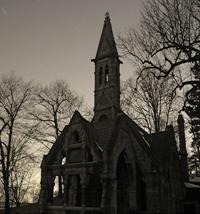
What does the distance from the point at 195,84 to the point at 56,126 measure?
2072 centimetres

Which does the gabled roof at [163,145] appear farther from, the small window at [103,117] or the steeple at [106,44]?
the steeple at [106,44]

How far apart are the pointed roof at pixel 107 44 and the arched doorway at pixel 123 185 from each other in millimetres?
17142

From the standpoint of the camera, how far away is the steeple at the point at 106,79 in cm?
3256

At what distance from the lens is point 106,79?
34.7 meters

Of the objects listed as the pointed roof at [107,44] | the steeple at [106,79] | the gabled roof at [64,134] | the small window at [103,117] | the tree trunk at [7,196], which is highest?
the pointed roof at [107,44]

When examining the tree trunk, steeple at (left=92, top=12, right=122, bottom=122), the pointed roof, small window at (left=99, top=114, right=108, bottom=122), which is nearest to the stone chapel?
the tree trunk

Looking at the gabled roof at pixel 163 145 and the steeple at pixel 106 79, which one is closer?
the gabled roof at pixel 163 145

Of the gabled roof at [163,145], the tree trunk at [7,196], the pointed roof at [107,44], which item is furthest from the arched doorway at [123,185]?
the pointed roof at [107,44]

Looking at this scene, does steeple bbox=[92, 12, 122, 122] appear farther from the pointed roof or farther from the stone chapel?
the stone chapel

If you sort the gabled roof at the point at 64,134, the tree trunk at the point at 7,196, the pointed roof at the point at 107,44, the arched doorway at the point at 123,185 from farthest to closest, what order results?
the pointed roof at the point at 107,44 → the tree trunk at the point at 7,196 → the arched doorway at the point at 123,185 → the gabled roof at the point at 64,134

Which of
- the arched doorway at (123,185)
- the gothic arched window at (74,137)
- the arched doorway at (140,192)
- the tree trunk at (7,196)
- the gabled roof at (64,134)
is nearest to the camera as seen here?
the gabled roof at (64,134)

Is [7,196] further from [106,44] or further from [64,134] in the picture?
[106,44]

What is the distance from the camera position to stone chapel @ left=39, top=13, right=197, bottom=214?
17734 millimetres

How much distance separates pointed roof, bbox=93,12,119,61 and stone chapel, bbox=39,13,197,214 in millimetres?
14426
